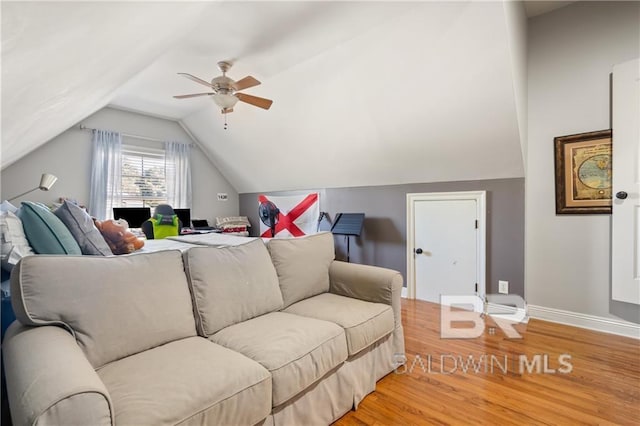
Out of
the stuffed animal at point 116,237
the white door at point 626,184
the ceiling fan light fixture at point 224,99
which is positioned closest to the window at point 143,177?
the ceiling fan light fixture at point 224,99

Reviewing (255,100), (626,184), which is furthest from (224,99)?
(626,184)

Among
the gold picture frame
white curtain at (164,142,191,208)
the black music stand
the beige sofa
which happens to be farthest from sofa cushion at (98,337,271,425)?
white curtain at (164,142,191,208)

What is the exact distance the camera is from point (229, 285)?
1.68 m

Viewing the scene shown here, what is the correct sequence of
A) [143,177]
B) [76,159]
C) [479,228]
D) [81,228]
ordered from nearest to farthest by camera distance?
[81,228] → [479,228] → [76,159] → [143,177]

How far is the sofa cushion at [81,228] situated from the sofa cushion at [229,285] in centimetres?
65

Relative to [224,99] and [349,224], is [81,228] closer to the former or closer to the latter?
[224,99]

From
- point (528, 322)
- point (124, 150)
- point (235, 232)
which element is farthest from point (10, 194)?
point (528, 322)

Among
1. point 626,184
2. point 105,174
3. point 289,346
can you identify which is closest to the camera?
point 289,346

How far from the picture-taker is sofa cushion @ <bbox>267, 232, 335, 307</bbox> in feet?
6.79

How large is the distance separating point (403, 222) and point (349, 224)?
0.69 m

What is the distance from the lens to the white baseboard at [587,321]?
2598mm

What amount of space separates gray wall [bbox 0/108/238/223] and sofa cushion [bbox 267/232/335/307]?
12.3 ft

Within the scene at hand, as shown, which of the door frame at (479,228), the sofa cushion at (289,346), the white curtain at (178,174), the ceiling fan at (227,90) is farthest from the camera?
the white curtain at (178,174)

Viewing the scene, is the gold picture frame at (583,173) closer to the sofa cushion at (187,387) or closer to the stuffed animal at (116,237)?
the sofa cushion at (187,387)
